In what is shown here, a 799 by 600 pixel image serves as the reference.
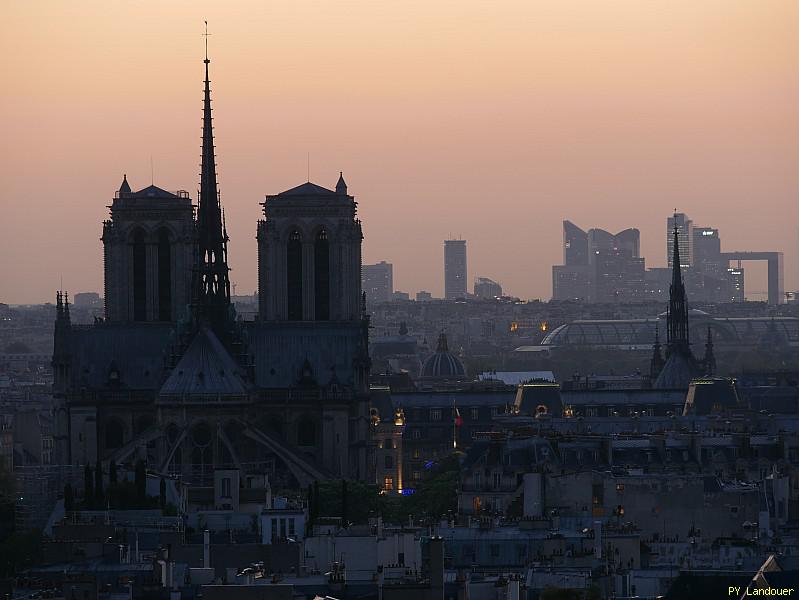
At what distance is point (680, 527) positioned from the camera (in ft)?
347

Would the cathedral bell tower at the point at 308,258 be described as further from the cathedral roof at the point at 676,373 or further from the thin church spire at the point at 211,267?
the cathedral roof at the point at 676,373

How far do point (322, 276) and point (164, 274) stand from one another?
7.25 m

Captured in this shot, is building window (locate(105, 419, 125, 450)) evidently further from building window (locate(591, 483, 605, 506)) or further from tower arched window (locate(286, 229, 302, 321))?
building window (locate(591, 483, 605, 506))

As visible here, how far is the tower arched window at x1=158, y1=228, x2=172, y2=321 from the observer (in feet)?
535

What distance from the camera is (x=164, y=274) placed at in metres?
163

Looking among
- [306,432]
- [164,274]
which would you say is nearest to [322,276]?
[164,274]

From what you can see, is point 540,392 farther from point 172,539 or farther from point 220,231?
point 172,539

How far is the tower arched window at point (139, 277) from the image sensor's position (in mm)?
162750

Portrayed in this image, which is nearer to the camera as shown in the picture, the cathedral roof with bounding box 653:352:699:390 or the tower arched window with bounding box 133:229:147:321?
the tower arched window with bounding box 133:229:147:321

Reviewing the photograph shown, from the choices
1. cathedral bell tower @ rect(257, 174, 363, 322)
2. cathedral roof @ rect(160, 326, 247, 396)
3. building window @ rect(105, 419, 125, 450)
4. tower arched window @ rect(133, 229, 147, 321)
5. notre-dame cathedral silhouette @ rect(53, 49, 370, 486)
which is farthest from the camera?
tower arched window @ rect(133, 229, 147, 321)

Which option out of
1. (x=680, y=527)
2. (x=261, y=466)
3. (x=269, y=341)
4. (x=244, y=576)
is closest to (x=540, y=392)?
(x=269, y=341)

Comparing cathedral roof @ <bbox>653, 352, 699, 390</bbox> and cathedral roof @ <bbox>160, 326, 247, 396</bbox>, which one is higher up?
cathedral roof @ <bbox>653, 352, 699, 390</bbox>

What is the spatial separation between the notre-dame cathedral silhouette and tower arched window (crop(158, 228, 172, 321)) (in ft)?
0.19

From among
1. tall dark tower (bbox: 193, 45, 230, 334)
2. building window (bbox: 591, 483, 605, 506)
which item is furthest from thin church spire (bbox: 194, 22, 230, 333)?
building window (bbox: 591, 483, 605, 506)
